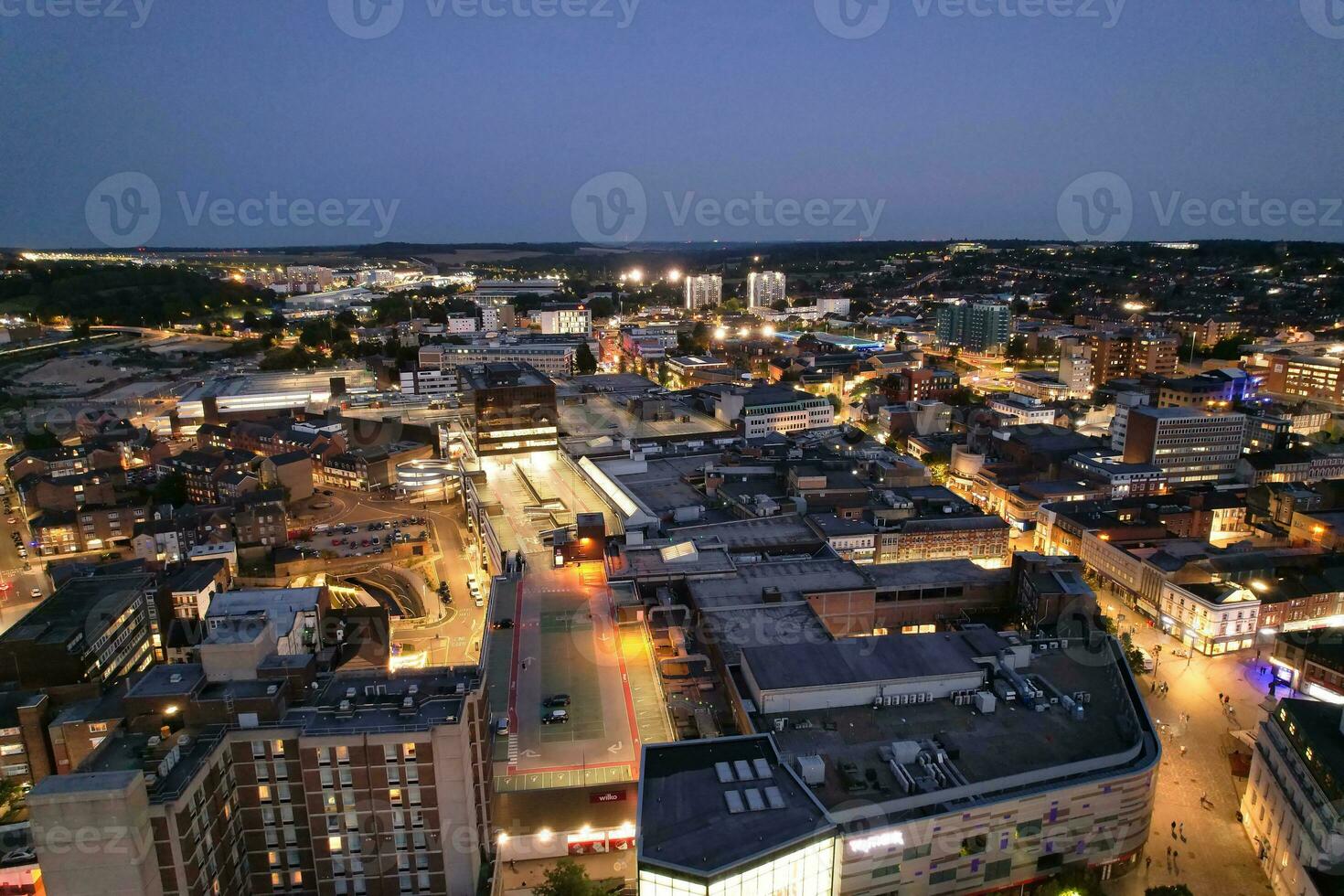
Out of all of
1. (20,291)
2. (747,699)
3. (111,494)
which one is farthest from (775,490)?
(20,291)

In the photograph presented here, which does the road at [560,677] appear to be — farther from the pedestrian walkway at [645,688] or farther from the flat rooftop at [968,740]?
the flat rooftop at [968,740]

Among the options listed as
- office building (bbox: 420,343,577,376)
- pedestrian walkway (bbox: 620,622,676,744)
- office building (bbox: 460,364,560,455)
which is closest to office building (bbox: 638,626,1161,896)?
pedestrian walkway (bbox: 620,622,676,744)

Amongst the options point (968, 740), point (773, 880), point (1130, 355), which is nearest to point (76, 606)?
point (773, 880)

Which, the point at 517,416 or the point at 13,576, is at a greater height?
the point at 517,416

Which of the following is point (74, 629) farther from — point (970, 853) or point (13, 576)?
point (970, 853)

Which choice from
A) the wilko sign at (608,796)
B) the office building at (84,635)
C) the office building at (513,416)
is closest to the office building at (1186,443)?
the office building at (513,416)

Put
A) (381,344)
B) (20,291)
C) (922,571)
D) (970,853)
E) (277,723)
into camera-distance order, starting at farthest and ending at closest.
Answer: (20,291)
(381,344)
(922,571)
(970,853)
(277,723)
